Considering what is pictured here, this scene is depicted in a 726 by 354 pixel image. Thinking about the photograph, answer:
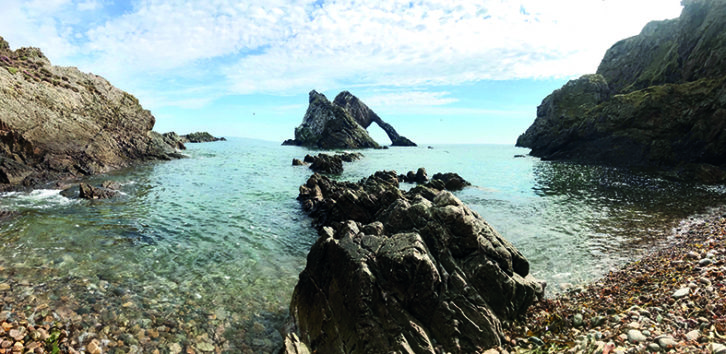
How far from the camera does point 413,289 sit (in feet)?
29.3

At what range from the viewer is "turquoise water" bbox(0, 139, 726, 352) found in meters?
9.98

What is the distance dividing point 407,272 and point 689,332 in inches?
246

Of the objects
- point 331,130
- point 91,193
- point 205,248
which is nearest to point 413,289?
point 205,248

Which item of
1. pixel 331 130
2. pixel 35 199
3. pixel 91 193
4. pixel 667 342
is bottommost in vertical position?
pixel 667 342

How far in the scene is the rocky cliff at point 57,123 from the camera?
2984 cm

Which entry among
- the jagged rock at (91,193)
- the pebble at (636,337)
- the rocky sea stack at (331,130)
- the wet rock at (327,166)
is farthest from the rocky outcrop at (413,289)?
the rocky sea stack at (331,130)

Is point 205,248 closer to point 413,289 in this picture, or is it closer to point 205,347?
point 205,347

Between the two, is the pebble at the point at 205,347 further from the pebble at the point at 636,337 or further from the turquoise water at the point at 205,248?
the pebble at the point at 636,337

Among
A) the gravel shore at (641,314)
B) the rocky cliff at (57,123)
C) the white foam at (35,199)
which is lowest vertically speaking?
the gravel shore at (641,314)

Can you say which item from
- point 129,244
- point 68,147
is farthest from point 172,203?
point 68,147

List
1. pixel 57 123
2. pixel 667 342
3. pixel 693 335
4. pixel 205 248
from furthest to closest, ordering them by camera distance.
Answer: pixel 57 123 → pixel 205 248 → pixel 693 335 → pixel 667 342

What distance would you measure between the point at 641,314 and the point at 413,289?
19.2 ft

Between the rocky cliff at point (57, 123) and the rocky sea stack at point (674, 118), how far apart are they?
243 ft

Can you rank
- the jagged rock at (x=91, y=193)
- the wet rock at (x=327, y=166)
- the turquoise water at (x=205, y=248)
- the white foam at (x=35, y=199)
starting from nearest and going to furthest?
the turquoise water at (x=205, y=248)
the white foam at (x=35, y=199)
the jagged rock at (x=91, y=193)
the wet rock at (x=327, y=166)
